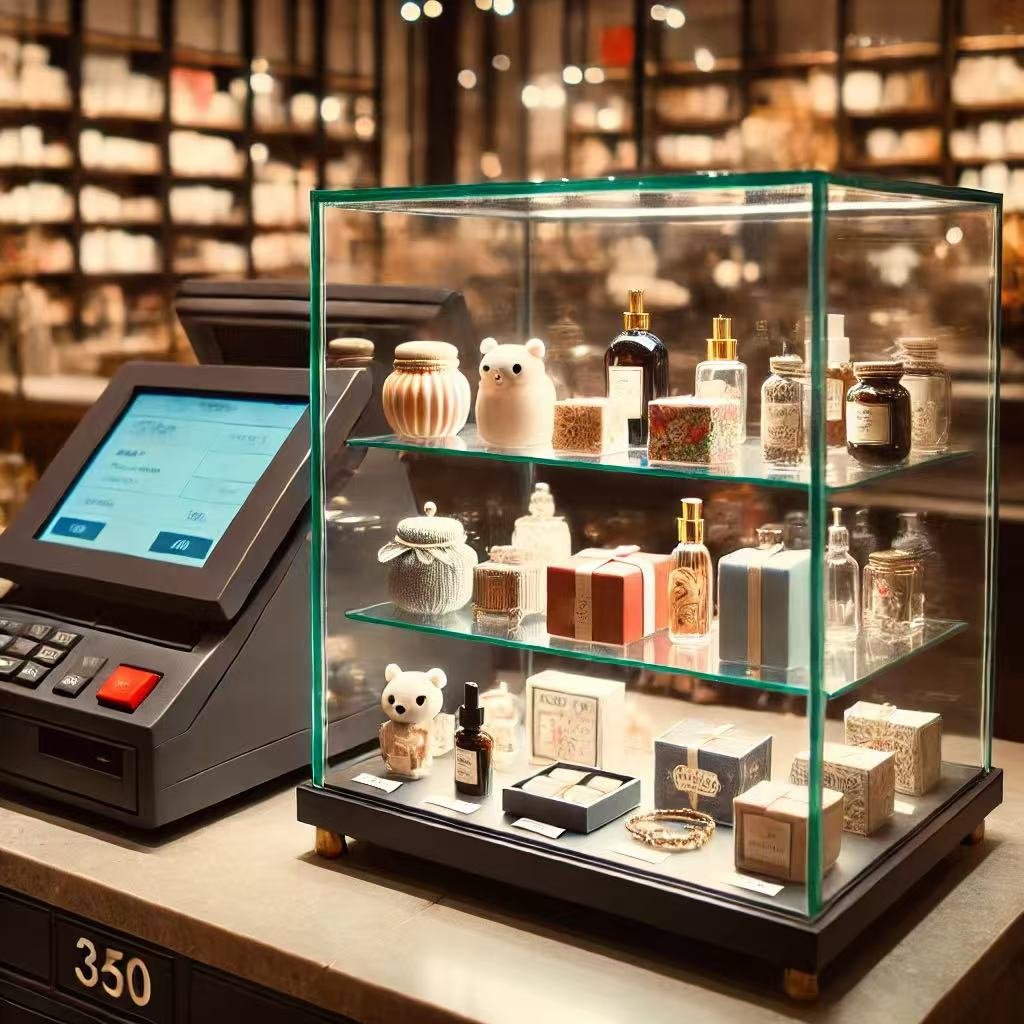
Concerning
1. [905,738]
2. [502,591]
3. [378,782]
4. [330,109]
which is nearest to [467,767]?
[378,782]

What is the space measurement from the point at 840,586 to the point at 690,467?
282 millimetres

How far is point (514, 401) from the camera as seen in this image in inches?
70.8

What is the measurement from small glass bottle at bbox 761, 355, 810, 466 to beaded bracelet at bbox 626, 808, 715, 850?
17.4 inches

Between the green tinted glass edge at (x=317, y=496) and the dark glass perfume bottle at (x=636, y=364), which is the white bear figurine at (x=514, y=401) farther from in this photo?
the green tinted glass edge at (x=317, y=496)

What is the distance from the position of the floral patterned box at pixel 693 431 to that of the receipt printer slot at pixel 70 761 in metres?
0.78

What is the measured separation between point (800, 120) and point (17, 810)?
188cm

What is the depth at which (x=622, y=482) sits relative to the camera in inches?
95.9

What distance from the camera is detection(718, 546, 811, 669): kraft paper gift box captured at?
154cm

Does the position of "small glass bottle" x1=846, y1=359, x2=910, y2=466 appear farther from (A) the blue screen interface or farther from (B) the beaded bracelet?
(A) the blue screen interface

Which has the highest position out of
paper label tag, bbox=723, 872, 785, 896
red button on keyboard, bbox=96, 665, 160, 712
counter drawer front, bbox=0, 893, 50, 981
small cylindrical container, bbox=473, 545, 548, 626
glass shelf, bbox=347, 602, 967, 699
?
small cylindrical container, bbox=473, 545, 548, 626

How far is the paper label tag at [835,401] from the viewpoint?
67.6 inches

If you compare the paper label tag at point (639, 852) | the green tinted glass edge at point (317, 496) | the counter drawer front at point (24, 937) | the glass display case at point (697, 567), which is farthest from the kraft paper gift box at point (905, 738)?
the counter drawer front at point (24, 937)

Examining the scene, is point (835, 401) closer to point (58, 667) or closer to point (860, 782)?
point (860, 782)

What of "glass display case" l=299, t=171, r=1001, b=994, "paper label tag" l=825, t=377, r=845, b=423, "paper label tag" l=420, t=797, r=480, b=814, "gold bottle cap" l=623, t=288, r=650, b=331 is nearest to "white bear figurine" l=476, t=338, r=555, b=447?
"glass display case" l=299, t=171, r=1001, b=994
